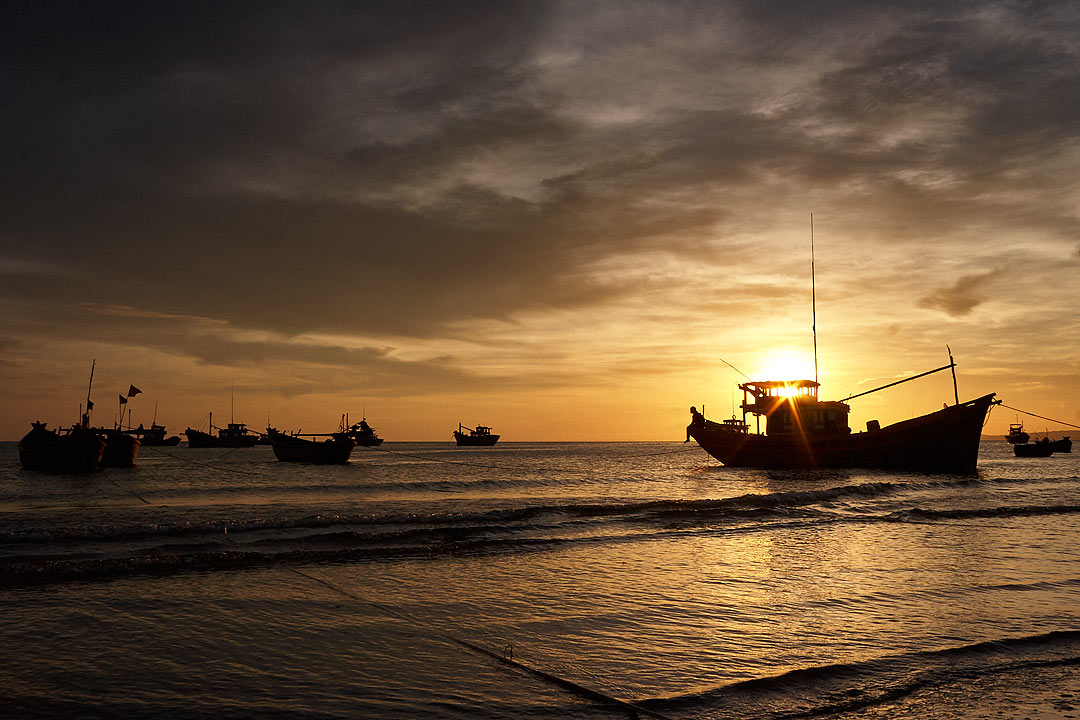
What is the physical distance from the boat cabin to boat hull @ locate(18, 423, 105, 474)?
177ft

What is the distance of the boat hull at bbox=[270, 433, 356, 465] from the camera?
7512 centimetres

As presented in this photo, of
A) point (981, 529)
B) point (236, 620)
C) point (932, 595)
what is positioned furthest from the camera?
point (981, 529)

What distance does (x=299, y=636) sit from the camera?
8.70m

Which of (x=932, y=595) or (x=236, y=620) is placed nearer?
(x=236, y=620)

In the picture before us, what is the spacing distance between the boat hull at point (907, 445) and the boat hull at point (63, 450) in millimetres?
55012

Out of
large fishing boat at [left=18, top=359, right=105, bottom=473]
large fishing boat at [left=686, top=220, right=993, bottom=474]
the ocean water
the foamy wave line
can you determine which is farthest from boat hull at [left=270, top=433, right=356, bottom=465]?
the foamy wave line

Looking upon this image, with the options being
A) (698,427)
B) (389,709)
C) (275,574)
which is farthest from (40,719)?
(698,427)

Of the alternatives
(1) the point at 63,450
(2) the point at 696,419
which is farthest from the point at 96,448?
(2) the point at 696,419

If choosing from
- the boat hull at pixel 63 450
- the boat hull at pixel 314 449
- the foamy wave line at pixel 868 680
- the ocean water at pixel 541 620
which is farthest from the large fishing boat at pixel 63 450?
the foamy wave line at pixel 868 680

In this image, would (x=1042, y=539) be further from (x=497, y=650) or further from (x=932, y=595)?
(x=497, y=650)

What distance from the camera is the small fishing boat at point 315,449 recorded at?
75188 mm

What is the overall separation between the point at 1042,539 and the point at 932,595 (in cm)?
935

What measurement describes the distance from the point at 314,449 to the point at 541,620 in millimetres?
72816

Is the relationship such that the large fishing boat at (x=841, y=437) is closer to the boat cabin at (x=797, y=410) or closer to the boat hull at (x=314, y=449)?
the boat cabin at (x=797, y=410)
